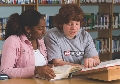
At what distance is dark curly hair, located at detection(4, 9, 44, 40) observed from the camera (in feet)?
7.82

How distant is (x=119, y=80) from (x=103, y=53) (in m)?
3.70

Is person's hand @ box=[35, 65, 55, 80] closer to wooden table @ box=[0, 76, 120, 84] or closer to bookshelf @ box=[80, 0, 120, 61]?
wooden table @ box=[0, 76, 120, 84]

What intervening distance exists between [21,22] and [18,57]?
0.28m

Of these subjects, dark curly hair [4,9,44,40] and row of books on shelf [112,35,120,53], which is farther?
row of books on shelf [112,35,120,53]

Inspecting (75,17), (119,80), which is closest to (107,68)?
(119,80)

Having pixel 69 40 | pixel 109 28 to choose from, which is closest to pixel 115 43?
pixel 109 28

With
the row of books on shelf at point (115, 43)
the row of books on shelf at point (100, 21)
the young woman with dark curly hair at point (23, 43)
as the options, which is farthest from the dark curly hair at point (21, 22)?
the row of books on shelf at point (115, 43)

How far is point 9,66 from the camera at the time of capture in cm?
224

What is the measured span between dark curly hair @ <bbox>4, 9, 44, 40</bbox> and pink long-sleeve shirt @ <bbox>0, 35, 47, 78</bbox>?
0.17 feet

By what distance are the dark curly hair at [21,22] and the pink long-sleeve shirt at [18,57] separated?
0.05 metres

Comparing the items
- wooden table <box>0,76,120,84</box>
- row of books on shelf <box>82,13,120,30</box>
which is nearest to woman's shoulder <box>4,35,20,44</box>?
wooden table <box>0,76,120,84</box>

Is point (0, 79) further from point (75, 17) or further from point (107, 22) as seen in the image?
point (107, 22)

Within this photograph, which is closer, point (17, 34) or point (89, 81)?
point (89, 81)

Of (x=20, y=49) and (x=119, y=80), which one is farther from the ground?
(x=20, y=49)
